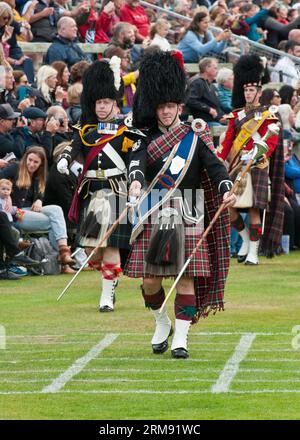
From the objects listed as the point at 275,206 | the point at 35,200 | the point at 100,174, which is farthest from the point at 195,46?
the point at 100,174

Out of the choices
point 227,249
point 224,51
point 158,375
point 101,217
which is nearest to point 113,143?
point 101,217

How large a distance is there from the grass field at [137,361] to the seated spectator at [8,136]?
198 centimetres

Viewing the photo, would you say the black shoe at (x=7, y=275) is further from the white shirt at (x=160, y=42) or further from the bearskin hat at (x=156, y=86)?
the white shirt at (x=160, y=42)

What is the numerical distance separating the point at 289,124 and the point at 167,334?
955 cm

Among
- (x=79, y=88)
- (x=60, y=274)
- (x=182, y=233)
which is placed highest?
(x=182, y=233)

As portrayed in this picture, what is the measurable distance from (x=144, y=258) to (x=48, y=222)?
18.6 ft

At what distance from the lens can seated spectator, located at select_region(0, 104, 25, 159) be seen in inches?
620

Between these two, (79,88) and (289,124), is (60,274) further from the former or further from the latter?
(289,124)

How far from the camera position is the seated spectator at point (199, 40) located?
20.8 metres

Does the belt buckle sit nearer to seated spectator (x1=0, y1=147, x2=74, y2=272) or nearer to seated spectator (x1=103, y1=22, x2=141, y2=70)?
seated spectator (x1=0, y1=147, x2=74, y2=272)

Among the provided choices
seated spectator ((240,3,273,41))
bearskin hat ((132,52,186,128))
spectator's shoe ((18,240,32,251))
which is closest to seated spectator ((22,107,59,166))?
spectator's shoe ((18,240,32,251))

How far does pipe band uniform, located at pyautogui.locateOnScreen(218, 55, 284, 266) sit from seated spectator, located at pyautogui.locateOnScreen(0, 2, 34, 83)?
2.90 m

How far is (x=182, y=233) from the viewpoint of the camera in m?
10.1

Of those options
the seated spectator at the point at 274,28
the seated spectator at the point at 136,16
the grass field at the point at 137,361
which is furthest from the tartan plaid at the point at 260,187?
the seated spectator at the point at 274,28
